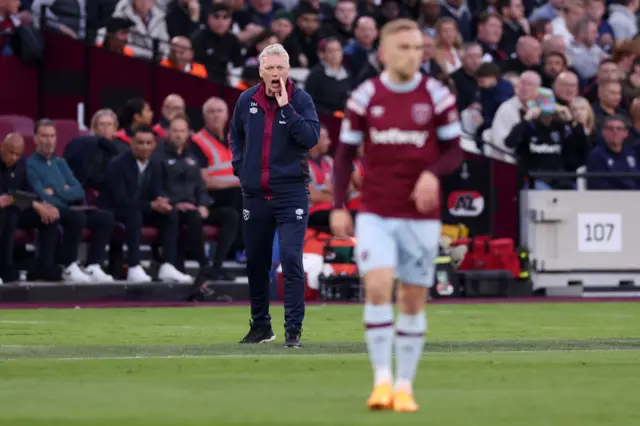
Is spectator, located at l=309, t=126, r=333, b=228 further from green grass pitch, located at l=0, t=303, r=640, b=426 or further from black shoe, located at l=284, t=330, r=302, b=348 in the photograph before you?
black shoe, located at l=284, t=330, r=302, b=348

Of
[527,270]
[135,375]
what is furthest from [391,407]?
[527,270]

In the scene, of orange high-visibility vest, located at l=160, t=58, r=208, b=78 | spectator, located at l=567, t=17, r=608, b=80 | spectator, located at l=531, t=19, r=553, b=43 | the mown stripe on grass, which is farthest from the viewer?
spectator, located at l=531, t=19, r=553, b=43

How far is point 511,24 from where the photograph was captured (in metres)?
28.8

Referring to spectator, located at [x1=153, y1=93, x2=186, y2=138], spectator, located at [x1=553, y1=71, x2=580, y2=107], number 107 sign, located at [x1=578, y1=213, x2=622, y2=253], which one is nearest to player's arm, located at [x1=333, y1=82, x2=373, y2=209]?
spectator, located at [x1=153, y1=93, x2=186, y2=138]

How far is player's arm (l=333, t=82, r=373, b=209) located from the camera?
29.4 feet

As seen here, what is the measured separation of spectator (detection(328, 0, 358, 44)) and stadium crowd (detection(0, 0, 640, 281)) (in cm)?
2

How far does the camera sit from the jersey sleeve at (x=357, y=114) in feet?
29.4

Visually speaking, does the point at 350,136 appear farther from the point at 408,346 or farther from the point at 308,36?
the point at 308,36

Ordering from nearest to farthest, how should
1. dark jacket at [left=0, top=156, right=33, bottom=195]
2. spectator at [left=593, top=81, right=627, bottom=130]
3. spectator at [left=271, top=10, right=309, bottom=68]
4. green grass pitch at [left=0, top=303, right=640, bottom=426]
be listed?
green grass pitch at [left=0, top=303, right=640, bottom=426]
dark jacket at [left=0, top=156, right=33, bottom=195]
spectator at [left=271, top=10, right=309, bottom=68]
spectator at [left=593, top=81, right=627, bottom=130]

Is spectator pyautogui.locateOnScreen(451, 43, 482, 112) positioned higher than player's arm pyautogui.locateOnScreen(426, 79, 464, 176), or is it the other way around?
spectator pyautogui.locateOnScreen(451, 43, 482, 112)

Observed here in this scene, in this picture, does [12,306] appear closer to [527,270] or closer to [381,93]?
[527,270]

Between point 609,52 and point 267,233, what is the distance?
17.6 meters

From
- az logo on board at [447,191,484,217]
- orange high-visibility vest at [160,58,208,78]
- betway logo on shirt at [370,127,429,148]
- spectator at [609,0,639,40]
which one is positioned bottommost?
betway logo on shirt at [370,127,429,148]

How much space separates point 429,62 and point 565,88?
210 cm
